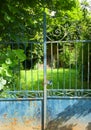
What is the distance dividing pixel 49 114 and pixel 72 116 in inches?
15.7

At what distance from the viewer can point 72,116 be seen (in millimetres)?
5758

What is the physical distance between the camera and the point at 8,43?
552cm

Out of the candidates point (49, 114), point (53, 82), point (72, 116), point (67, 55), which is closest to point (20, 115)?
point (49, 114)

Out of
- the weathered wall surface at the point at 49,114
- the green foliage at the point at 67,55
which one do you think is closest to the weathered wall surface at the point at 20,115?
the weathered wall surface at the point at 49,114

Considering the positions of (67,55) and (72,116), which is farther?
(67,55)

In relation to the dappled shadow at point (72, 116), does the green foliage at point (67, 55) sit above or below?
above

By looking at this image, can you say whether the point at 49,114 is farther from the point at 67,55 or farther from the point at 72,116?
the point at 67,55

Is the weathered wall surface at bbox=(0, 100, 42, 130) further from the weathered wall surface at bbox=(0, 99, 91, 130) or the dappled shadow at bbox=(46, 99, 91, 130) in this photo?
the dappled shadow at bbox=(46, 99, 91, 130)

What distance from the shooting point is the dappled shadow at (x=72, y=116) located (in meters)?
5.72

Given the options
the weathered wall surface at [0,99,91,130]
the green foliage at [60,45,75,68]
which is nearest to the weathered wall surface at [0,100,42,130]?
the weathered wall surface at [0,99,91,130]

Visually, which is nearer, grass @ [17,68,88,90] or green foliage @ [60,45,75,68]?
grass @ [17,68,88,90]

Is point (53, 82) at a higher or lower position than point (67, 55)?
lower

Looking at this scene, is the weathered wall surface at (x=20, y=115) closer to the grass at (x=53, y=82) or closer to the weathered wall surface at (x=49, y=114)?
the weathered wall surface at (x=49, y=114)

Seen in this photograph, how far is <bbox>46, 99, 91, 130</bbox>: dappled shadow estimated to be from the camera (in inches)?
225
